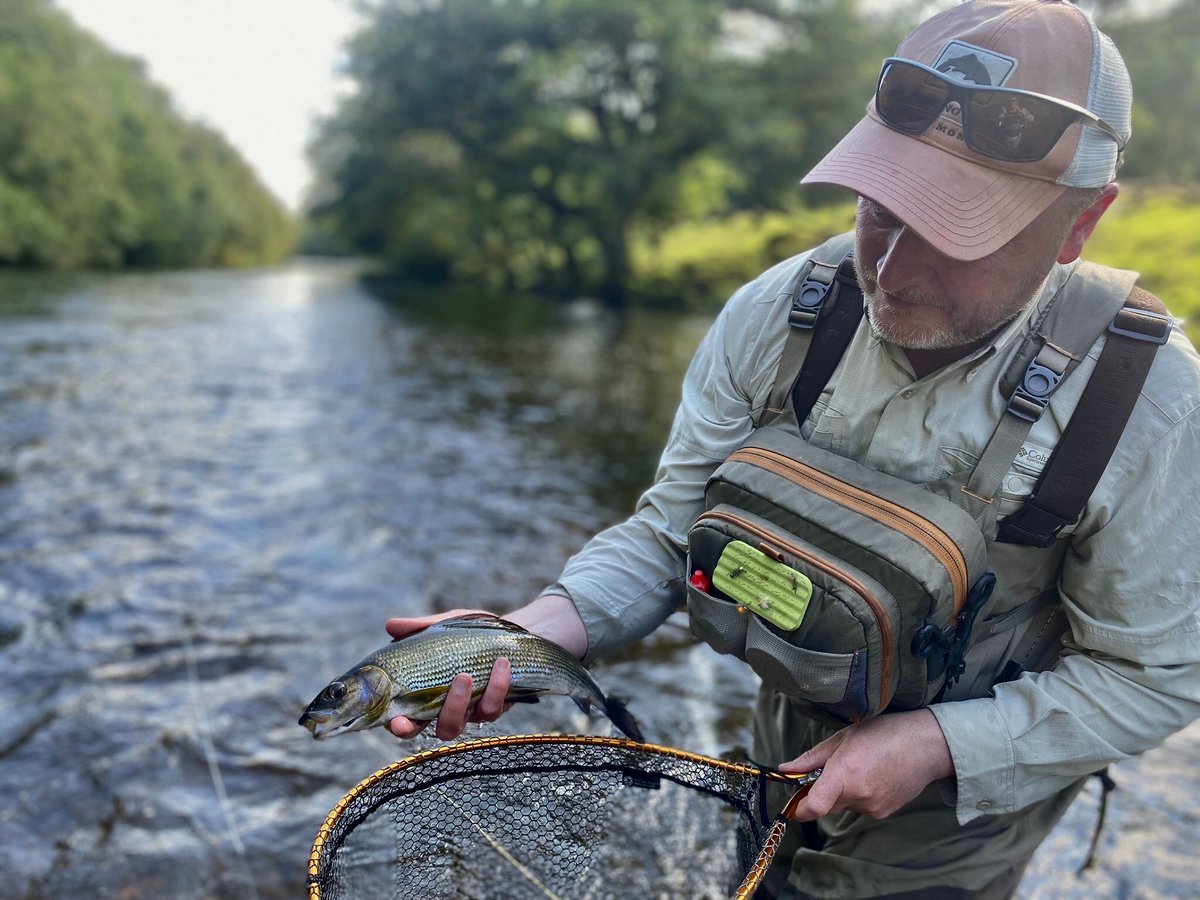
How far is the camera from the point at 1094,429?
201 cm

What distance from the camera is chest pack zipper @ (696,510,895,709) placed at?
1.97 metres

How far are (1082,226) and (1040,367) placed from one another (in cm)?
38

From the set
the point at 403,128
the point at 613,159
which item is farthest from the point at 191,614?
the point at 403,128

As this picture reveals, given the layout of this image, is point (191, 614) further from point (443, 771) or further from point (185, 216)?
point (185, 216)

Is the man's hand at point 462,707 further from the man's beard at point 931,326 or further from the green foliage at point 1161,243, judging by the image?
the green foliage at point 1161,243

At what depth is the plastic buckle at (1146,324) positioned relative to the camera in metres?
2.04

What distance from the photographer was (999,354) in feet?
7.06

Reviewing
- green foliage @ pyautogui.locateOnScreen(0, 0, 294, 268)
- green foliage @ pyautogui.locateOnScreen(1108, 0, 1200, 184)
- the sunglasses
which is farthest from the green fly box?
green foliage @ pyautogui.locateOnScreen(0, 0, 294, 268)

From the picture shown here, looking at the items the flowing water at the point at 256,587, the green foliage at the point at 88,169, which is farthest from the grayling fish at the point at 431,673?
the green foliage at the point at 88,169

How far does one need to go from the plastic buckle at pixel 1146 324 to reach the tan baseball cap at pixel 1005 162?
0.31 m

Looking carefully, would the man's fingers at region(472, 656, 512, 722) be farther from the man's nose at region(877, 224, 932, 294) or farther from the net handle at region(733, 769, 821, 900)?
the man's nose at region(877, 224, 932, 294)

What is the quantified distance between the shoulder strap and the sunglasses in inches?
15.9

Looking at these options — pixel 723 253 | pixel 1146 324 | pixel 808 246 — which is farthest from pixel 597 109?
pixel 1146 324

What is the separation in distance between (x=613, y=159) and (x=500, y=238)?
43.1 ft
